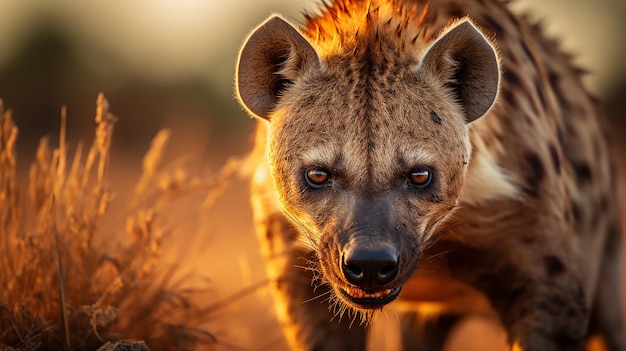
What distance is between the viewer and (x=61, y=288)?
2.88 m

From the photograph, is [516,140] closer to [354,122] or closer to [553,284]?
[553,284]

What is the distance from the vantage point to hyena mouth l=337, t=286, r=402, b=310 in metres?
2.66

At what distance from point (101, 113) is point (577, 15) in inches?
430

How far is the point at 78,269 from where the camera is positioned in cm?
315

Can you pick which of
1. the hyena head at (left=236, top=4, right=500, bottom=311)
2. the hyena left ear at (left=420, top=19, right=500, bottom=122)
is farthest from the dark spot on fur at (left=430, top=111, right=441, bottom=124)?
the hyena left ear at (left=420, top=19, right=500, bottom=122)

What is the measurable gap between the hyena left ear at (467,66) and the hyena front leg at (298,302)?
2.39ft

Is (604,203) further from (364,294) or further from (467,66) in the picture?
(364,294)

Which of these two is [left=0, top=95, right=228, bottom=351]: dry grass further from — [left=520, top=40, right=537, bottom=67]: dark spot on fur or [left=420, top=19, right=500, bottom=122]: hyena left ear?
[left=520, top=40, right=537, bottom=67]: dark spot on fur

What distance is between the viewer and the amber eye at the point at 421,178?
105 inches

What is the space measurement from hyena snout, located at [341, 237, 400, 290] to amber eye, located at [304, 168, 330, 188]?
235mm

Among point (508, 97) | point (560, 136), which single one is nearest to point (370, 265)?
point (508, 97)

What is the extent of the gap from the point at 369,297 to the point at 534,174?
77cm

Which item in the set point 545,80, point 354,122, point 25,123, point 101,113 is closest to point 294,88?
point 354,122

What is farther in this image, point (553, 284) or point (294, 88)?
point (553, 284)
